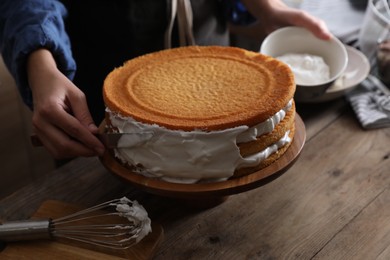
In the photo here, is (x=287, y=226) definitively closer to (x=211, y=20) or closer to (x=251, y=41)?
(x=211, y=20)

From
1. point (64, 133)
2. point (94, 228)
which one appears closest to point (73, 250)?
point (94, 228)

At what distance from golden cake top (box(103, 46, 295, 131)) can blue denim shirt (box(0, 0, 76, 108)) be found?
0.10m

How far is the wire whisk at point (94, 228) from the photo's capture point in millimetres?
631

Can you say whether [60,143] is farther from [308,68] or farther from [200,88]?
[308,68]

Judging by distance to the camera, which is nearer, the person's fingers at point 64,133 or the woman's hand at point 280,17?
the person's fingers at point 64,133

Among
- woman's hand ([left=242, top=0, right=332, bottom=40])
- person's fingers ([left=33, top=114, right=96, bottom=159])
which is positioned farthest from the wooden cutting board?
woman's hand ([left=242, top=0, right=332, bottom=40])

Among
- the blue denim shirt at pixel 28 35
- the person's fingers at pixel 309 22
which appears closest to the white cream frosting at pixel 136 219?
the blue denim shirt at pixel 28 35

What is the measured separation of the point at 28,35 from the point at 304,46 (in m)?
0.47

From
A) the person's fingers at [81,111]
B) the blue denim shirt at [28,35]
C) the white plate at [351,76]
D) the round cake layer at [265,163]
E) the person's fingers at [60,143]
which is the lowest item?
the white plate at [351,76]

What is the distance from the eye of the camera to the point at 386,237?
674mm

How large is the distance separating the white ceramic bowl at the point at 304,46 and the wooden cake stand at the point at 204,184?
0.25 metres

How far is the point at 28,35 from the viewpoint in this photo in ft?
2.47

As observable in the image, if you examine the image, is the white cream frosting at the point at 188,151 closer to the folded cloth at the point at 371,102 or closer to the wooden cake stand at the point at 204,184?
the wooden cake stand at the point at 204,184

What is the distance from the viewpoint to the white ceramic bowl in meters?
0.91
